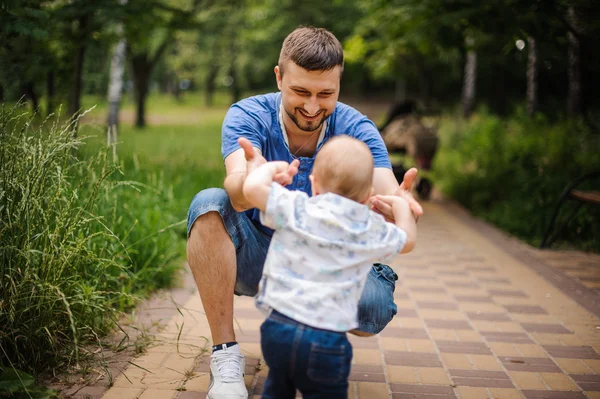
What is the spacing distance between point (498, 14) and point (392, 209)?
484 cm

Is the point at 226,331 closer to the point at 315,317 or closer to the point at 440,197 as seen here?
the point at 315,317

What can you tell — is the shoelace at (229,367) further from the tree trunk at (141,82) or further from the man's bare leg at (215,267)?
the tree trunk at (141,82)

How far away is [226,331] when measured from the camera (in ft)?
9.02

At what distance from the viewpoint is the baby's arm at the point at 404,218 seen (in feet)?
7.17

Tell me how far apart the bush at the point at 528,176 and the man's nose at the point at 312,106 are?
4467 mm

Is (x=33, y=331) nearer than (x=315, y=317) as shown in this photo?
No

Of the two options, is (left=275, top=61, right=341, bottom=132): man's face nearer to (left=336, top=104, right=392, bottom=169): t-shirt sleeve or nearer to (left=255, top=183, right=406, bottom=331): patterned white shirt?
(left=336, top=104, right=392, bottom=169): t-shirt sleeve

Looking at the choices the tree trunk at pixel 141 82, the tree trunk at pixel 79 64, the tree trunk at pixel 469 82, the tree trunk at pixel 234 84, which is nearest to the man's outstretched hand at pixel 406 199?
the tree trunk at pixel 79 64

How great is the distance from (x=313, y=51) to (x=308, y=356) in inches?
48.8

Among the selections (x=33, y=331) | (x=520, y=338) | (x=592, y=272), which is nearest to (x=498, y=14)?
(x=592, y=272)

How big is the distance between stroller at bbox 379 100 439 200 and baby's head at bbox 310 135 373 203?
6.76 metres

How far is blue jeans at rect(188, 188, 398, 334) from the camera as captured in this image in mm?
2670

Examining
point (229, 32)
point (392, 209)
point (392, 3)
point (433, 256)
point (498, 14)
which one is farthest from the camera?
point (229, 32)

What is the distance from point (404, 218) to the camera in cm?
224
